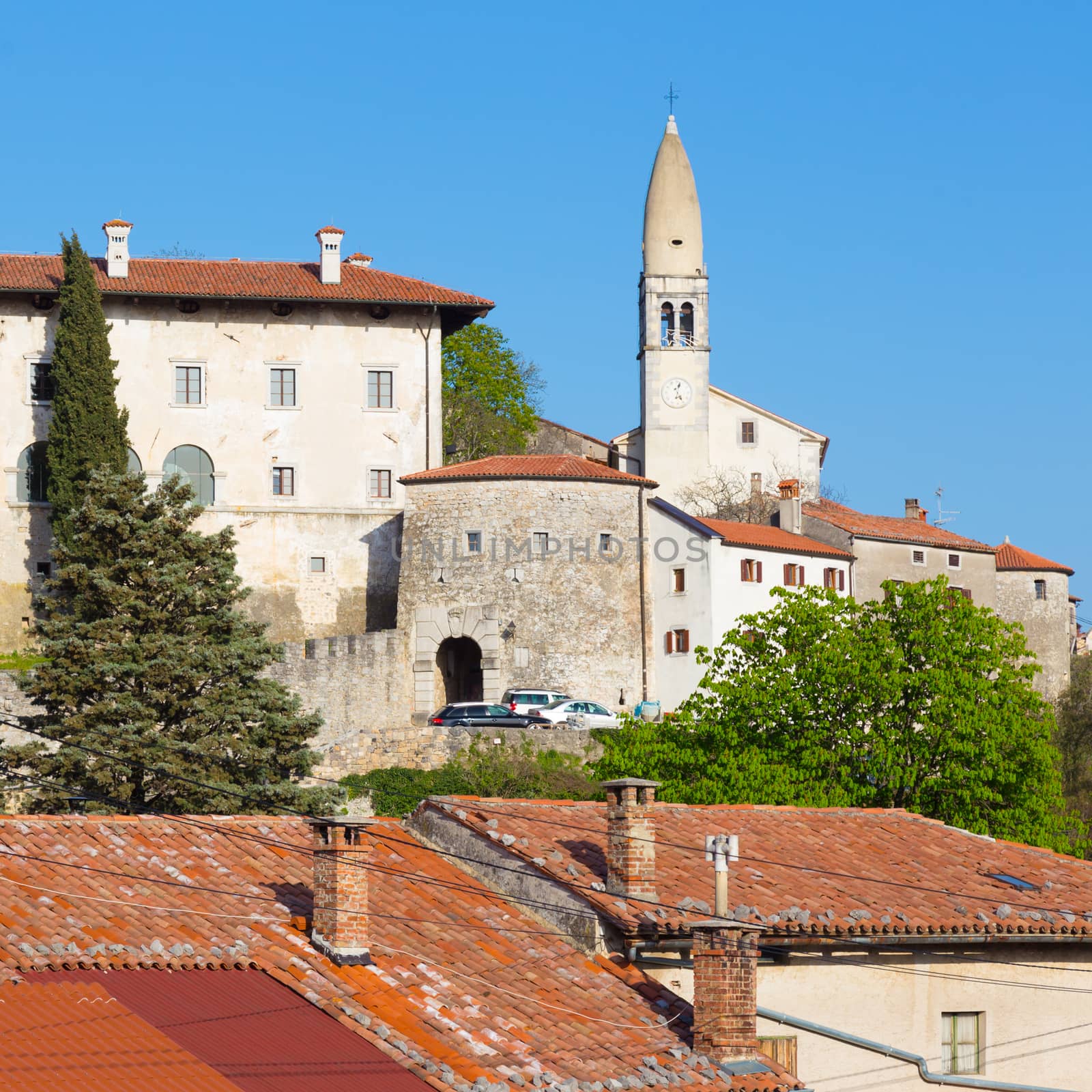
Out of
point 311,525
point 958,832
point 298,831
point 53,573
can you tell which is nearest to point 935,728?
point 958,832

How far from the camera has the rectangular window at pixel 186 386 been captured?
5503 cm

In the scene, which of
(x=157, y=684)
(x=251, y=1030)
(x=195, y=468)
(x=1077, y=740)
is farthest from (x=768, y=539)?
(x=251, y=1030)

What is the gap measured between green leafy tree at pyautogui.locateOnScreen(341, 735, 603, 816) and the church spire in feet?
71.8

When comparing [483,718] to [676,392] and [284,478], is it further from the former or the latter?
[676,392]

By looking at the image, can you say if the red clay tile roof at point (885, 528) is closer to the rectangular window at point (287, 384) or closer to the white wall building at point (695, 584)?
the white wall building at point (695, 584)

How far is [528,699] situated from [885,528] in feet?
54.0

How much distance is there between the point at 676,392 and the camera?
6281cm

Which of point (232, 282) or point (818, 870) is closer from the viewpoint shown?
point (818, 870)

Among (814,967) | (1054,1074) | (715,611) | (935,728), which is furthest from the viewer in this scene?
(715,611)

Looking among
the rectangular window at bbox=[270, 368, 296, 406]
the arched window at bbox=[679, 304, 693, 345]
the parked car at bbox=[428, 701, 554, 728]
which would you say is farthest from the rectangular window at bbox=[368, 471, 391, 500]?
the arched window at bbox=[679, 304, 693, 345]

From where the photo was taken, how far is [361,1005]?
1614 cm

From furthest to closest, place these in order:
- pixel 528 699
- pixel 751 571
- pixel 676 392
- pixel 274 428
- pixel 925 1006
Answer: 1. pixel 676 392
2. pixel 274 428
3. pixel 751 571
4. pixel 528 699
5. pixel 925 1006

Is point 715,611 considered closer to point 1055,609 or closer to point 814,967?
point 1055,609

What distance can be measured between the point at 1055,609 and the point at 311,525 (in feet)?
100
